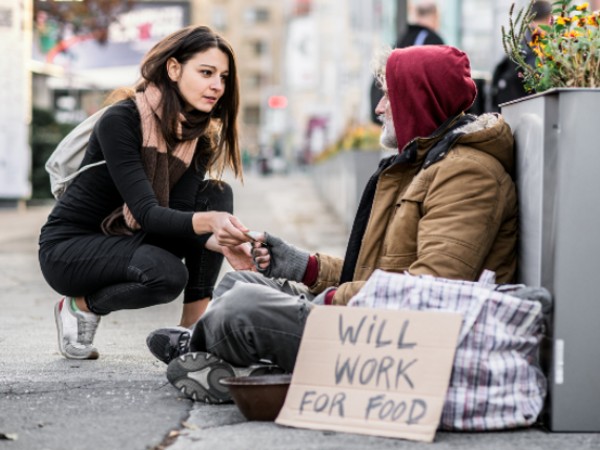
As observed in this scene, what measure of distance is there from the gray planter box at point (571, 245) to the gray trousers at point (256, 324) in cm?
81

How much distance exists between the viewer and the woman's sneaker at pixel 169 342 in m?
4.18

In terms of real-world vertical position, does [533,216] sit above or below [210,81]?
below

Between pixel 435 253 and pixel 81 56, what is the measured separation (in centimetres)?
2244

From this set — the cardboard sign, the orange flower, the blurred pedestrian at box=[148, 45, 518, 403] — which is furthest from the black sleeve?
the orange flower

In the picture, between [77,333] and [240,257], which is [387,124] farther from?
[77,333]

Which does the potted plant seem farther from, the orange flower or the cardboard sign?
the cardboard sign

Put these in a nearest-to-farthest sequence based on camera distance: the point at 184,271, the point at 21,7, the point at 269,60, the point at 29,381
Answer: the point at 29,381, the point at 184,271, the point at 21,7, the point at 269,60

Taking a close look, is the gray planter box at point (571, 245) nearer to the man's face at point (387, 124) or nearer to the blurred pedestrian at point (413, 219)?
the blurred pedestrian at point (413, 219)

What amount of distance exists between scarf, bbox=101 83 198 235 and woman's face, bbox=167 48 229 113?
0.10 meters

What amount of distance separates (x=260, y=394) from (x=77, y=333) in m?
1.55

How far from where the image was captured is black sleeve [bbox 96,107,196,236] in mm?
4320

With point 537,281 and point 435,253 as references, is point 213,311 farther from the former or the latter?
point 537,281

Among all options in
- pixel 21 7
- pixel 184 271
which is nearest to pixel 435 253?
pixel 184 271

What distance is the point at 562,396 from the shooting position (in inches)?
132
